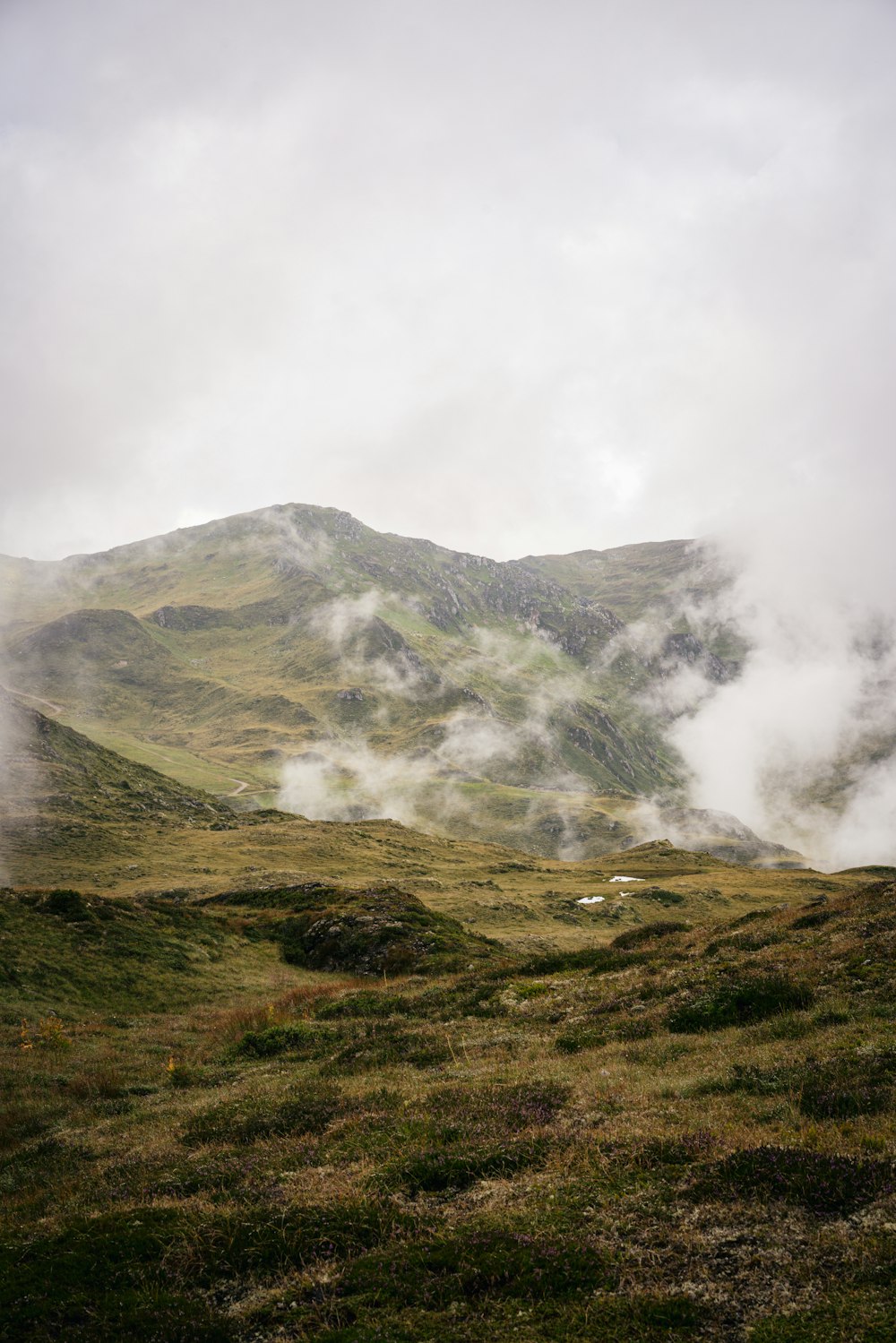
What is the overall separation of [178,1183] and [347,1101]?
14.3ft

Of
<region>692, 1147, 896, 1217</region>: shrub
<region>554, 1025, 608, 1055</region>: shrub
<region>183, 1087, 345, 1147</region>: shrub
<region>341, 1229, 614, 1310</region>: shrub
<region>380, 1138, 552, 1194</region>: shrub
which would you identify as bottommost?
<region>183, 1087, 345, 1147</region>: shrub

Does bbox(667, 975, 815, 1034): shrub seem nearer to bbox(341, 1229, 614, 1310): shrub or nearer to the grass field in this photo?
the grass field

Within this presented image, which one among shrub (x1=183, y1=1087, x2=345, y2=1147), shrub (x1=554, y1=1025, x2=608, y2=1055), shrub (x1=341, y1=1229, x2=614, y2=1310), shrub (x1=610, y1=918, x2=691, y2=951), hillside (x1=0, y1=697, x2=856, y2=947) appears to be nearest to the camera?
shrub (x1=341, y1=1229, x2=614, y2=1310)

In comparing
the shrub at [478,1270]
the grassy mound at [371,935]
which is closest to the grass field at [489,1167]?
the shrub at [478,1270]

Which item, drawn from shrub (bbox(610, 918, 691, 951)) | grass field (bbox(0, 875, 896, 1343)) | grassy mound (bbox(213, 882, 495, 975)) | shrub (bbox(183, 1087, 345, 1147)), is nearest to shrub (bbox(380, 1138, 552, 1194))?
grass field (bbox(0, 875, 896, 1343))

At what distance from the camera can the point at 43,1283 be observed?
8.34 m

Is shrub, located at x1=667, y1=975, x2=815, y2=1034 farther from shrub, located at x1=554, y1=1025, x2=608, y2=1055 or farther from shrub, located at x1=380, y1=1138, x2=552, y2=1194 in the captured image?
shrub, located at x1=380, y1=1138, x2=552, y2=1194

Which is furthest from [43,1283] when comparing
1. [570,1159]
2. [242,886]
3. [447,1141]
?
[242,886]

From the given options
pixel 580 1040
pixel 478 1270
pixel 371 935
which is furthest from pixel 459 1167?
pixel 371 935

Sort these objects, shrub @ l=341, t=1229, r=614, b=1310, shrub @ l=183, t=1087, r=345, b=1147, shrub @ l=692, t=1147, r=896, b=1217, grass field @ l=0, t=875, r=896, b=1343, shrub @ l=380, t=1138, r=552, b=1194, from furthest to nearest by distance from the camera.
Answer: shrub @ l=183, t=1087, r=345, b=1147, shrub @ l=380, t=1138, r=552, b=1194, shrub @ l=692, t=1147, r=896, b=1217, shrub @ l=341, t=1229, r=614, b=1310, grass field @ l=0, t=875, r=896, b=1343

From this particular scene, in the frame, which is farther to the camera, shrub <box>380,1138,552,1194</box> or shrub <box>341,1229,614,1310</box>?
shrub <box>380,1138,552,1194</box>

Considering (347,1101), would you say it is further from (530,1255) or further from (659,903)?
(659,903)

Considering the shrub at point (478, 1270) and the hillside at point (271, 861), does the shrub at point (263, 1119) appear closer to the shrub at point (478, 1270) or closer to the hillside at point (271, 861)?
the shrub at point (478, 1270)

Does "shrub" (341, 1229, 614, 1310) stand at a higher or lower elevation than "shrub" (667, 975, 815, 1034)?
higher
